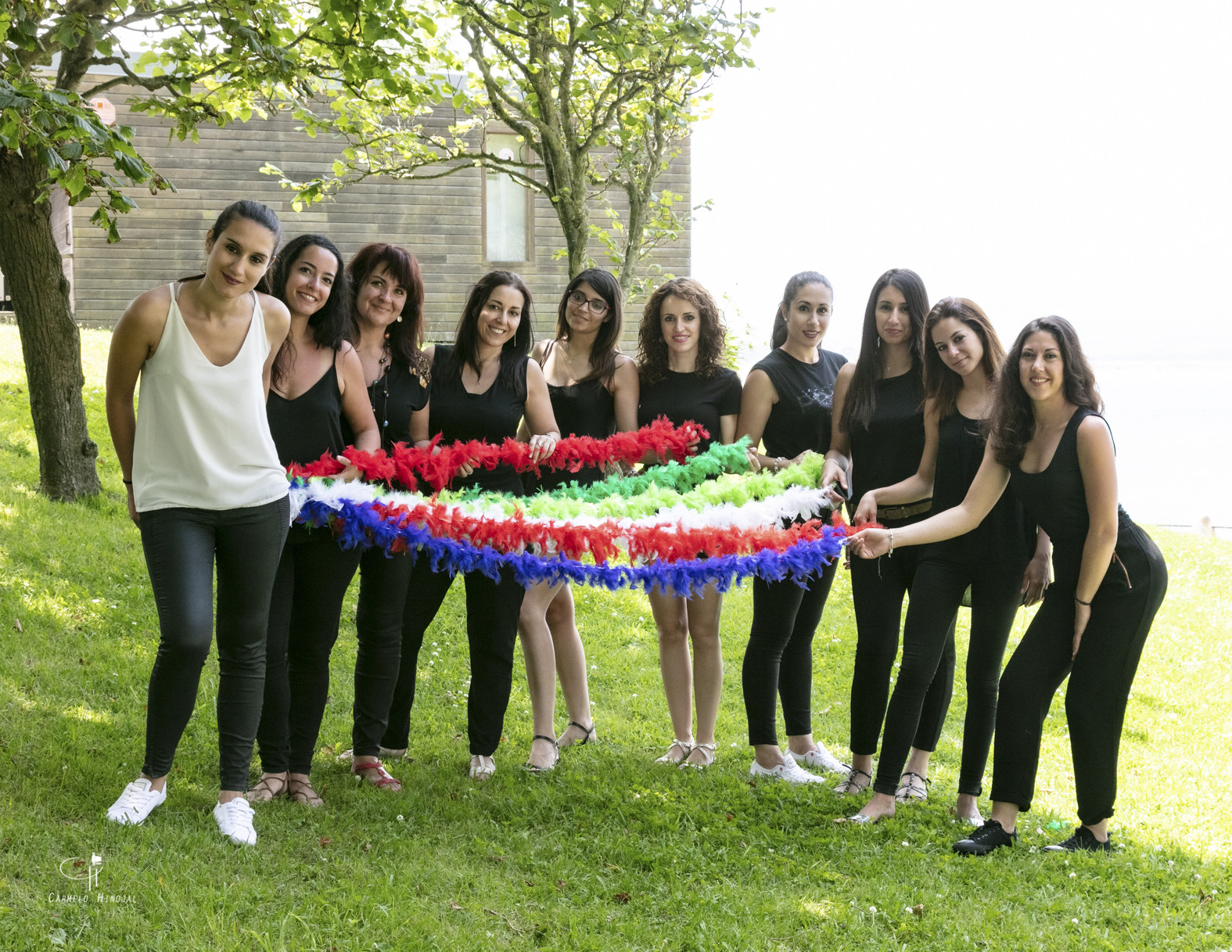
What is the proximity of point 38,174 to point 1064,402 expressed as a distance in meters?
6.95

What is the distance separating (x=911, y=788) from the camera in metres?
4.88

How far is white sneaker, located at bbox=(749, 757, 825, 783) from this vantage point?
5027mm

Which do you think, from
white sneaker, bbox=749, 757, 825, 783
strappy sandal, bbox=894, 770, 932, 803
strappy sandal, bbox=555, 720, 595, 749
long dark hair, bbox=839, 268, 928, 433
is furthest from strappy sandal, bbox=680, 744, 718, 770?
long dark hair, bbox=839, 268, 928, 433

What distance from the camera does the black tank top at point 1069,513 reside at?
4.07m

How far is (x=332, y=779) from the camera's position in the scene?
458 cm

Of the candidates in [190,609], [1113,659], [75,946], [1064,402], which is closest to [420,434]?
[190,609]

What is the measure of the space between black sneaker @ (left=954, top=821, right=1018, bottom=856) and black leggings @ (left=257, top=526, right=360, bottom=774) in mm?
2617

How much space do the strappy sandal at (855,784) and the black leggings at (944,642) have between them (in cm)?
36

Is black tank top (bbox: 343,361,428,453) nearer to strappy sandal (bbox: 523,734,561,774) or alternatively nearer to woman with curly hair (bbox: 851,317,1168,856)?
strappy sandal (bbox: 523,734,561,774)

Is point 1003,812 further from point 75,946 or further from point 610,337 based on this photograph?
point 75,946

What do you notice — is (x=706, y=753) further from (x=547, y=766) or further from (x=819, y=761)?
(x=547, y=766)

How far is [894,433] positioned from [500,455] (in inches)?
68.3

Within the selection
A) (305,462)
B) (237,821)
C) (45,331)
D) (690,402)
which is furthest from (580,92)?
(237,821)

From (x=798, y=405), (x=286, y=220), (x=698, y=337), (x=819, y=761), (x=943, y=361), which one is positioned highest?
(x=286, y=220)
